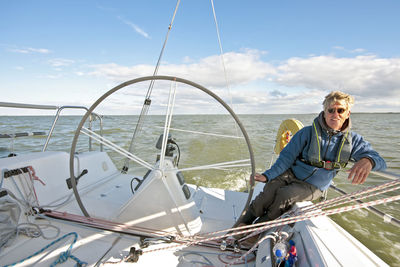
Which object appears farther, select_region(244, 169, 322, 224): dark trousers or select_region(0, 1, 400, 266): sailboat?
select_region(244, 169, 322, 224): dark trousers

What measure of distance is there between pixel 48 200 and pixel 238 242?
1.70 m

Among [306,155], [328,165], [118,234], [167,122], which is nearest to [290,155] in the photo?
[306,155]

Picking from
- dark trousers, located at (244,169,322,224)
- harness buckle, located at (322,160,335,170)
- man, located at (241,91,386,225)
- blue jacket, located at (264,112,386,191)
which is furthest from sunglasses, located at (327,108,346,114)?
dark trousers, located at (244,169,322,224)

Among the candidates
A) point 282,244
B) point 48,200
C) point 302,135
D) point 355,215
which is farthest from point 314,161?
point 355,215

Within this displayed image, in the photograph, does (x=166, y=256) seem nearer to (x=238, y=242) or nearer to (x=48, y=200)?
(x=238, y=242)

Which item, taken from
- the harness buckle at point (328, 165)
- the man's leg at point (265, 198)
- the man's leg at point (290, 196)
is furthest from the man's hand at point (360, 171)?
the man's leg at point (265, 198)

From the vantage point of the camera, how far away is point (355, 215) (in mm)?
3867

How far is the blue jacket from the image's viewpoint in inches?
55.0

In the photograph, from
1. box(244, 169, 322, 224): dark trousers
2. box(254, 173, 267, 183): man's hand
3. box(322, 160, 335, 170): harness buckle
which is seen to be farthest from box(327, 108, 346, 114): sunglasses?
box(254, 173, 267, 183): man's hand

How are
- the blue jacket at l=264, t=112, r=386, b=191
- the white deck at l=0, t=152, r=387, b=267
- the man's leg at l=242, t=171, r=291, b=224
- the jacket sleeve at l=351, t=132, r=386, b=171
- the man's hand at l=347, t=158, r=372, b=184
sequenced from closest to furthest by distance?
the white deck at l=0, t=152, r=387, b=267 < the man's hand at l=347, t=158, r=372, b=184 < the jacket sleeve at l=351, t=132, r=386, b=171 < the blue jacket at l=264, t=112, r=386, b=191 < the man's leg at l=242, t=171, r=291, b=224

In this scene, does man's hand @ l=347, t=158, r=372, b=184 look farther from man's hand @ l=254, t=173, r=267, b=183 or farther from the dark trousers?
man's hand @ l=254, t=173, r=267, b=183

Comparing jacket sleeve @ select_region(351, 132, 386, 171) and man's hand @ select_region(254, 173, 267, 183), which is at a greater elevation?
jacket sleeve @ select_region(351, 132, 386, 171)

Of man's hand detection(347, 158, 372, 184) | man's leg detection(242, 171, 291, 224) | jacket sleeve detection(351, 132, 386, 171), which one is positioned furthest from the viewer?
man's leg detection(242, 171, 291, 224)

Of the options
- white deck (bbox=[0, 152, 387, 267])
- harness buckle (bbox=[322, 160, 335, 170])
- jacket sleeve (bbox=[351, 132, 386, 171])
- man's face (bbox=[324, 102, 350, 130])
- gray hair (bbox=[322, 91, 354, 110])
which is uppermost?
gray hair (bbox=[322, 91, 354, 110])
